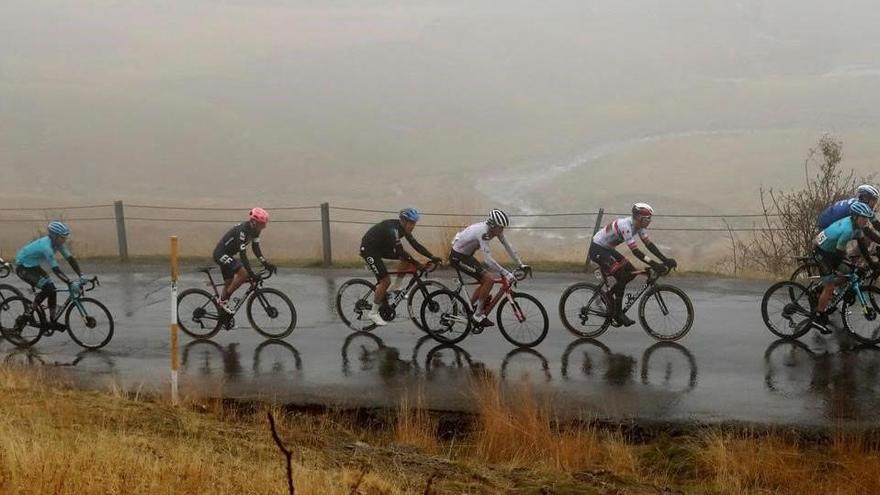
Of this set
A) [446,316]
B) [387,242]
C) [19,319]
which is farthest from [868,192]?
[19,319]

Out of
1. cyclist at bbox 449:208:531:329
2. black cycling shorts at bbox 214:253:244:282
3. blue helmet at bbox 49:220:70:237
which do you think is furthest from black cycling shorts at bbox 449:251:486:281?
blue helmet at bbox 49:220:70:237

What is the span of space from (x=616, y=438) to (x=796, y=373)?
3047 mm

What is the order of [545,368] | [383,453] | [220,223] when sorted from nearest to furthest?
1. [383,453]
2. [545,368]
3. [220,223]

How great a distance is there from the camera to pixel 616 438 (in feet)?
25.6

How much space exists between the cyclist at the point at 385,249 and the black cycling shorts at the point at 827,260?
5.26 m

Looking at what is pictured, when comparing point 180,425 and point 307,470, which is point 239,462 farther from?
point 180,425

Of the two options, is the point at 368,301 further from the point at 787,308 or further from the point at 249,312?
the point at 787,308

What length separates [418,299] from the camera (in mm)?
11797

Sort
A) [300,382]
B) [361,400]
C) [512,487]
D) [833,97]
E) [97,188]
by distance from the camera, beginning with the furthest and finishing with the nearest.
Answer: [833,97] < [97,188] < [300,382] < [361,400] < [512,487]

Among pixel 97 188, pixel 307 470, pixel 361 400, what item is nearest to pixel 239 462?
pixel 307 470

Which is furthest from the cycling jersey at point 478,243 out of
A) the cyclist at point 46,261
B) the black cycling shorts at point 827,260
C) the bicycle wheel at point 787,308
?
the cyclist at point 46,261

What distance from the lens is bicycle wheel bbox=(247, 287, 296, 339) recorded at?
11641 mm

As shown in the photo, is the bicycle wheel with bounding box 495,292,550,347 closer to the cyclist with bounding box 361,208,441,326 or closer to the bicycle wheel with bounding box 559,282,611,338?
the bicycle wheel with bounding box 559,282,611,338

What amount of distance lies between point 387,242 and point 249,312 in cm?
218
